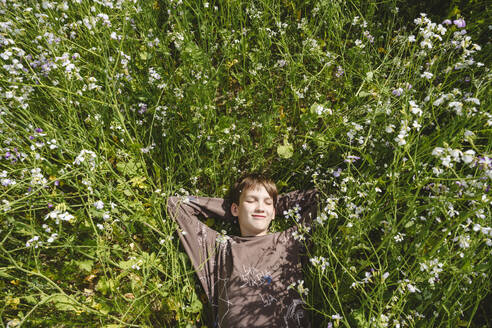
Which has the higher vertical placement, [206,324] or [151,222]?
[151,222]

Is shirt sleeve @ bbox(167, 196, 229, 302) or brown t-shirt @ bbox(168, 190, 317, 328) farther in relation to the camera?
shirt sleeve @ bbox(167, 196, 229, 302)

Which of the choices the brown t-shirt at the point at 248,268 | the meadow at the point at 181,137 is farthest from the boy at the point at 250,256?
the meadow at the point at 181,137

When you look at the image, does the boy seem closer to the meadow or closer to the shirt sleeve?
the shirt sleeve

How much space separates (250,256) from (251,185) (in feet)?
2.07

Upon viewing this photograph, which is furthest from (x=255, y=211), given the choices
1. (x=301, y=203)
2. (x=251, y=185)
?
(x=301, y=203)

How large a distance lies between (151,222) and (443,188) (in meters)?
2.23

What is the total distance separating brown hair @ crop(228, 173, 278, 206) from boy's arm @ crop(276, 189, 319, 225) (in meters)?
0.12

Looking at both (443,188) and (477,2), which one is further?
(477,2)

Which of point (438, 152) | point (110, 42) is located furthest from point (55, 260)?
point (438, 152)

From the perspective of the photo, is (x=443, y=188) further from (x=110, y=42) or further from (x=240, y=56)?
(x=110, y=42)

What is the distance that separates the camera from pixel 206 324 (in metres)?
2.72

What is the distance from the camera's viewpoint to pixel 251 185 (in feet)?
8.96

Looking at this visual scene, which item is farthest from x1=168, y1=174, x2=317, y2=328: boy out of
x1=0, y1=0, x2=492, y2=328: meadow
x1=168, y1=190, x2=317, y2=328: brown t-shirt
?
x1=0, y1=0, x2=492, y2=328: meadow

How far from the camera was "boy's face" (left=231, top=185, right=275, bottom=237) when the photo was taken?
8.52 feet
